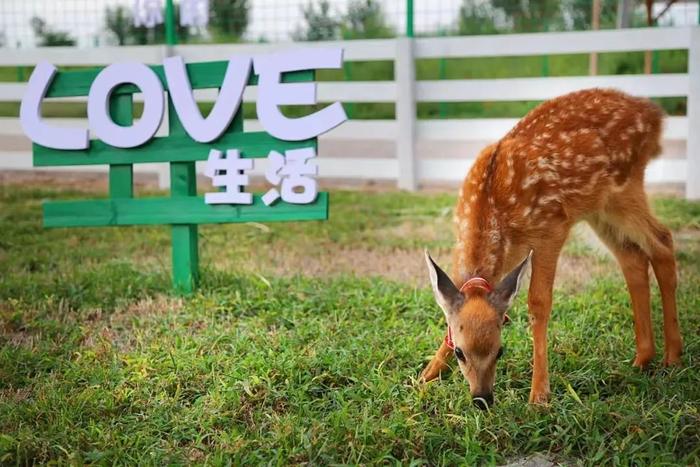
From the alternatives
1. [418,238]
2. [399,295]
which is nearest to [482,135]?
[418,238]

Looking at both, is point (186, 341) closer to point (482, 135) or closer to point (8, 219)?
point (8, 219)

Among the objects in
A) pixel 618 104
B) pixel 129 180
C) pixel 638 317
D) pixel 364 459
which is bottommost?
pixel 364 459

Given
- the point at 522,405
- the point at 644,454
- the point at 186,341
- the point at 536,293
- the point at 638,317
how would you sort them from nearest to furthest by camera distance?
the point at 644,454 → the point at 522,405 → the point at 536,293 → the point at 638,317 → the point at 186,341

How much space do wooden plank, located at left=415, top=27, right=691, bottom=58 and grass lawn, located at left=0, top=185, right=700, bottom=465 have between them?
248 cm

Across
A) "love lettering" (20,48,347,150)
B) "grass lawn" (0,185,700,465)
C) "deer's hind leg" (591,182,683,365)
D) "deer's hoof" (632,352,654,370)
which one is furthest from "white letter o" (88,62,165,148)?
"deer's hoof" (632,352,654,370)

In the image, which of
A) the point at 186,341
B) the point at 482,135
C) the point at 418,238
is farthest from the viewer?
the point at 482,135

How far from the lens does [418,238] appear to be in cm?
661

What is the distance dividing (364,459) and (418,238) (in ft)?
11.6

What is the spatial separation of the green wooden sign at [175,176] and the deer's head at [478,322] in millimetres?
1472

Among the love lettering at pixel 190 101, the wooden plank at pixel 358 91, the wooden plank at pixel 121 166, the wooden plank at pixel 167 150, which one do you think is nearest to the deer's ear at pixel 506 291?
the love lettering at pixel 190 101

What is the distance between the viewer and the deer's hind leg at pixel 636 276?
4.00m

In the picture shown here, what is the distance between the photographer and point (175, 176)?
5.14 metres

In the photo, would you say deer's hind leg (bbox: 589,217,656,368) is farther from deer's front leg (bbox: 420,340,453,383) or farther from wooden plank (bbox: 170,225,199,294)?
wooden plank (bbox: 170,225,199,294)

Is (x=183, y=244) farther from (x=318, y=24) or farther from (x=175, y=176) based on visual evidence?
(x=318, y=24)
